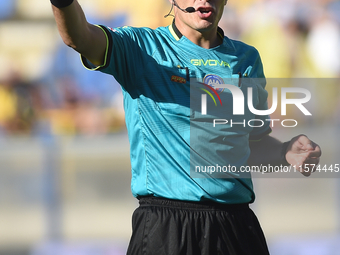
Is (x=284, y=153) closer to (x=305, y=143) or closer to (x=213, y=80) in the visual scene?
(x=305, y=143)

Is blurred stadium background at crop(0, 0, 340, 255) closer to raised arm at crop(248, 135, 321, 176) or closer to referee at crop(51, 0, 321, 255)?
raised arm at crop(248, 135, 321, 176)

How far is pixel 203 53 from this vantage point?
6.95ft

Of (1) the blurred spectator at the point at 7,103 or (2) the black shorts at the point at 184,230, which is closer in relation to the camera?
(2) the black shorts at the point at 184,230

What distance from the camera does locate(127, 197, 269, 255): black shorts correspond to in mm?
1948

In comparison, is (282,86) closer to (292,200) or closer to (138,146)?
(292,200)

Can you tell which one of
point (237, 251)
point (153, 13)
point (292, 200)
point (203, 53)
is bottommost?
point (292, 200)

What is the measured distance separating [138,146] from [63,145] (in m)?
2.43

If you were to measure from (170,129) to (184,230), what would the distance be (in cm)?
43

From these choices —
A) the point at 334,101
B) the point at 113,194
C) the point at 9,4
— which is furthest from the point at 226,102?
the point at 9,4

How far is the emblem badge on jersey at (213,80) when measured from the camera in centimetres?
206

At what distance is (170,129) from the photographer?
6.51 ft

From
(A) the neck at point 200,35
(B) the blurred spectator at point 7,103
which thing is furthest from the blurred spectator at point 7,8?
(A) the neck at point 200,35

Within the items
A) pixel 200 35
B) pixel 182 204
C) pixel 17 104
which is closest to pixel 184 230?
pixel 182 204

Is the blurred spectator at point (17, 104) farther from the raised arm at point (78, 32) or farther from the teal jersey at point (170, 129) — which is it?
the raised arm at point (78, 32)
